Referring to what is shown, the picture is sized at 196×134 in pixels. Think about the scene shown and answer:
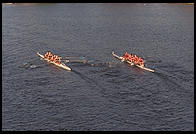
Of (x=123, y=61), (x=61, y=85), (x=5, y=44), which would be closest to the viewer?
(x=61, y=85)

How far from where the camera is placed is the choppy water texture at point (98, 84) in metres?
Answer: 85.8

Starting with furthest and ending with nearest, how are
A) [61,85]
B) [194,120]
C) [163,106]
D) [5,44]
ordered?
1. [5,44]
2. [61,85]
3. [163,106]
4. [194,120]

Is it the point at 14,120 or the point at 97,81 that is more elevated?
the point at 97,81

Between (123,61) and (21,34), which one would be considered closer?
(123,61)

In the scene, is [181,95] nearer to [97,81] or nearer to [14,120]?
[97,81]

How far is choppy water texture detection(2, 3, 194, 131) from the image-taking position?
85.8m

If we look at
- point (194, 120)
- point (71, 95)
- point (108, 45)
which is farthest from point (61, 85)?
point (108, 45)

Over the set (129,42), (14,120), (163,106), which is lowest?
(14,120)

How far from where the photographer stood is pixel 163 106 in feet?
302

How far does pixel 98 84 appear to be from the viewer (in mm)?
105375

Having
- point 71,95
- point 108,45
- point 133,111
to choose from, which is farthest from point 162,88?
point 108,45

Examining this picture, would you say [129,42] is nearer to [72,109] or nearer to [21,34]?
[21,34]

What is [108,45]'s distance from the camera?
15312cm

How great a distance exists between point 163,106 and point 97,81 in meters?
24.5
